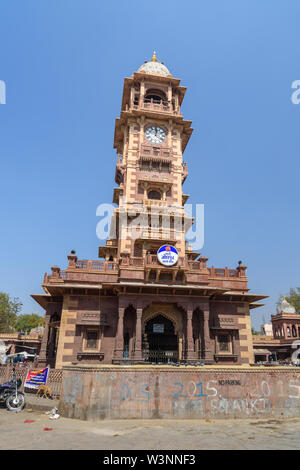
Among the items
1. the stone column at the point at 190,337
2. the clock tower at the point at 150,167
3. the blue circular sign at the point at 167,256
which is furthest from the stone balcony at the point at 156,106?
the stone column at the point at 190,337

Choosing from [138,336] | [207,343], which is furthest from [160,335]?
[207,343]

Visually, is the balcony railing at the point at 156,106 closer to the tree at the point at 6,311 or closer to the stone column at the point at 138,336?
the stone column at the point at 138,336

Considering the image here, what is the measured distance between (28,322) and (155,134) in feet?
242

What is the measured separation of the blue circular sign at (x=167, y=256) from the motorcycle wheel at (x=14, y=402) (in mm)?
12814

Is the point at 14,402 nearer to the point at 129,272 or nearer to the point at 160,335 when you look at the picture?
the point at 129,272

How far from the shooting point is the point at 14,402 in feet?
46.1

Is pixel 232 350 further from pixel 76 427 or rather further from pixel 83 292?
pixel 76 427

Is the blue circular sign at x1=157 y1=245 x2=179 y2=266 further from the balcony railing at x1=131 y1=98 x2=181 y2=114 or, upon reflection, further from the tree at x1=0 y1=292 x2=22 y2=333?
the tree at x1=0 y1=292 x2=22 y2=333

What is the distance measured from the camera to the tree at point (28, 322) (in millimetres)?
82625

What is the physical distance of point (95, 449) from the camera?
317 inches

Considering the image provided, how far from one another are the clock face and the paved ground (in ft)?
90.8

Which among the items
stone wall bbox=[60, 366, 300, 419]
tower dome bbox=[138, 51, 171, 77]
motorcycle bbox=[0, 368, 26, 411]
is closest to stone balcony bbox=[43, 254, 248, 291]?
motorcycle bbox=[0, 368, 26, 411]
